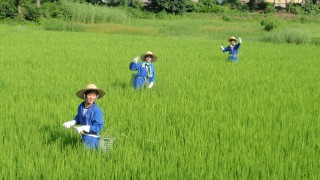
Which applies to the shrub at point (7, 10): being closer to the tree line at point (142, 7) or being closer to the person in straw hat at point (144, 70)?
the tree line at point (142, 7)

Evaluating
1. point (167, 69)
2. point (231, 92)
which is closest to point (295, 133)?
point (231, 92)

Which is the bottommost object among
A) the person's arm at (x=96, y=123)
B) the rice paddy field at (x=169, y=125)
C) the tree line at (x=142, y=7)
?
the rice paddy field at (x=169, y=125)

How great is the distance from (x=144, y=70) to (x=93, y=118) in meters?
2.49

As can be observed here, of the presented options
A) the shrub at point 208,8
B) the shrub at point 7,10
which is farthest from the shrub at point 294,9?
the shrub at point 7,10

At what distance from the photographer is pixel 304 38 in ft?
57.6

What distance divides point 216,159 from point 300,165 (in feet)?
1.80

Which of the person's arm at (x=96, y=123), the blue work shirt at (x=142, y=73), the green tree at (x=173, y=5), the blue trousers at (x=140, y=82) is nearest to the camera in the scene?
the person's arm at (x=96, y=123)

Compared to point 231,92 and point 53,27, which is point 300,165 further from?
point 53,27

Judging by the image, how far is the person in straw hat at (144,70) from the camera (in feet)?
17.0

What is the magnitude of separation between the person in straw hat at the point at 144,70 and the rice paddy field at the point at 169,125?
0.22 meters

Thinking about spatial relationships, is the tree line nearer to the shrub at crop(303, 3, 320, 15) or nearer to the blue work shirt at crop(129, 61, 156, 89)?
the shrub at crop(303, 3, 320, 15)

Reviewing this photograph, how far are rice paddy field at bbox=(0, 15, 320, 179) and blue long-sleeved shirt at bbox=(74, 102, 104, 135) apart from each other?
17 cm

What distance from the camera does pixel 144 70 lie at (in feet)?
17.2

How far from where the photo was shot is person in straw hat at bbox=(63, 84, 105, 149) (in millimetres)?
2795
